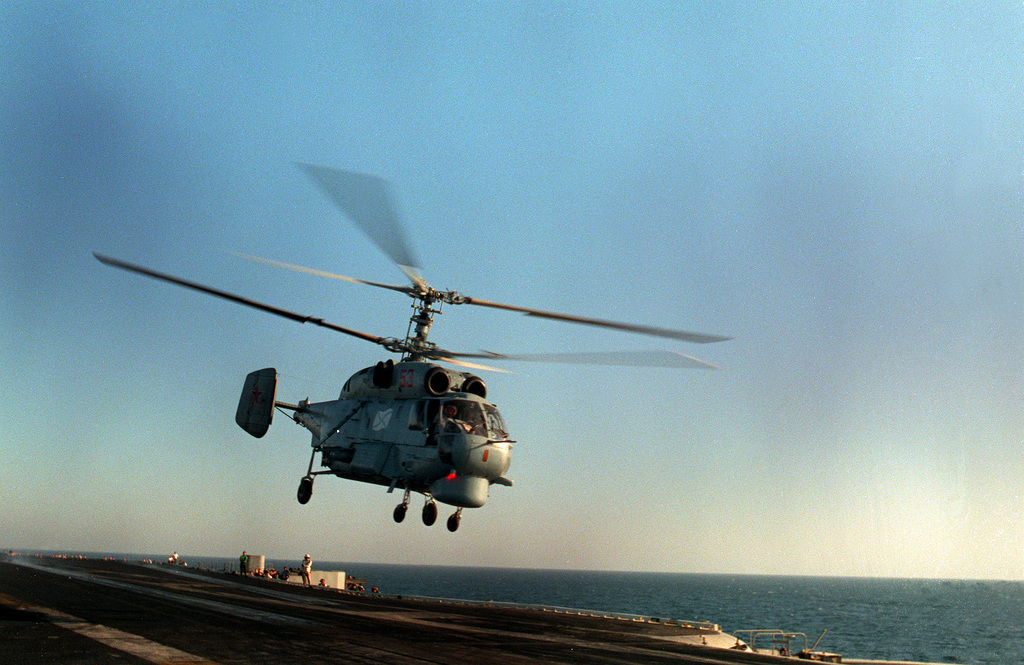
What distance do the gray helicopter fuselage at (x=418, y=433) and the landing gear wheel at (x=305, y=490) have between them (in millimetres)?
1052

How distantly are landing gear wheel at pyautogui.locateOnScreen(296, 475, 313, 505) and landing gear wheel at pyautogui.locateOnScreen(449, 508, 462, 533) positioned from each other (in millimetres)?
5316

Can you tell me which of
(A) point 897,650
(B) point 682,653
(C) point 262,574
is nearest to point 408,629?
(B) point 682,653

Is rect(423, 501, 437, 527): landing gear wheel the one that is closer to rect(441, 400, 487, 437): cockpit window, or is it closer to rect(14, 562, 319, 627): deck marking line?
rect(441, 400, 487, 437): cockpit window


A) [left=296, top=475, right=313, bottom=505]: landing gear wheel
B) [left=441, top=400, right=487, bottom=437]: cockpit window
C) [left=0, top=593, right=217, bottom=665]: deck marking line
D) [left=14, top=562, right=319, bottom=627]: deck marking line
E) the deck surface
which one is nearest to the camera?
[left=0, top=593, right=217, bottom=665]: deck marking line

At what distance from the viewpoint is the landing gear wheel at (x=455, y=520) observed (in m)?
21.2

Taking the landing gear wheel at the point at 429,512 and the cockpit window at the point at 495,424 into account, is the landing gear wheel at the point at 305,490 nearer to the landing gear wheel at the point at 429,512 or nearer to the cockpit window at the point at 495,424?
the landing gear wheel at the point at 429,512

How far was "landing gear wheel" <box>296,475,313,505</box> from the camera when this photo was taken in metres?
23.8

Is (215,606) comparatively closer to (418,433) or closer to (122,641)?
(418,433)

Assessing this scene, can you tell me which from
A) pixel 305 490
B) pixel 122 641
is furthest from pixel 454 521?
pixel 122 641

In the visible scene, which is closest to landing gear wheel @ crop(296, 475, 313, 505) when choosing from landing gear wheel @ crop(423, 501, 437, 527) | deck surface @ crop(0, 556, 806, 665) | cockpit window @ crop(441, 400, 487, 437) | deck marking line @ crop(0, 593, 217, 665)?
deck surface @ crop(0, 556, 806, 665)

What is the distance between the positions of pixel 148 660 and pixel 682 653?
11678mm

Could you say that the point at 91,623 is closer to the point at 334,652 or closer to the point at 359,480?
the point at 334,652

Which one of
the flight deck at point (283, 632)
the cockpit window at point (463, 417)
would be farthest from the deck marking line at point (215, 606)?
the cockpit window at point (463, 417)

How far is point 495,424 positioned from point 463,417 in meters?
0.93
